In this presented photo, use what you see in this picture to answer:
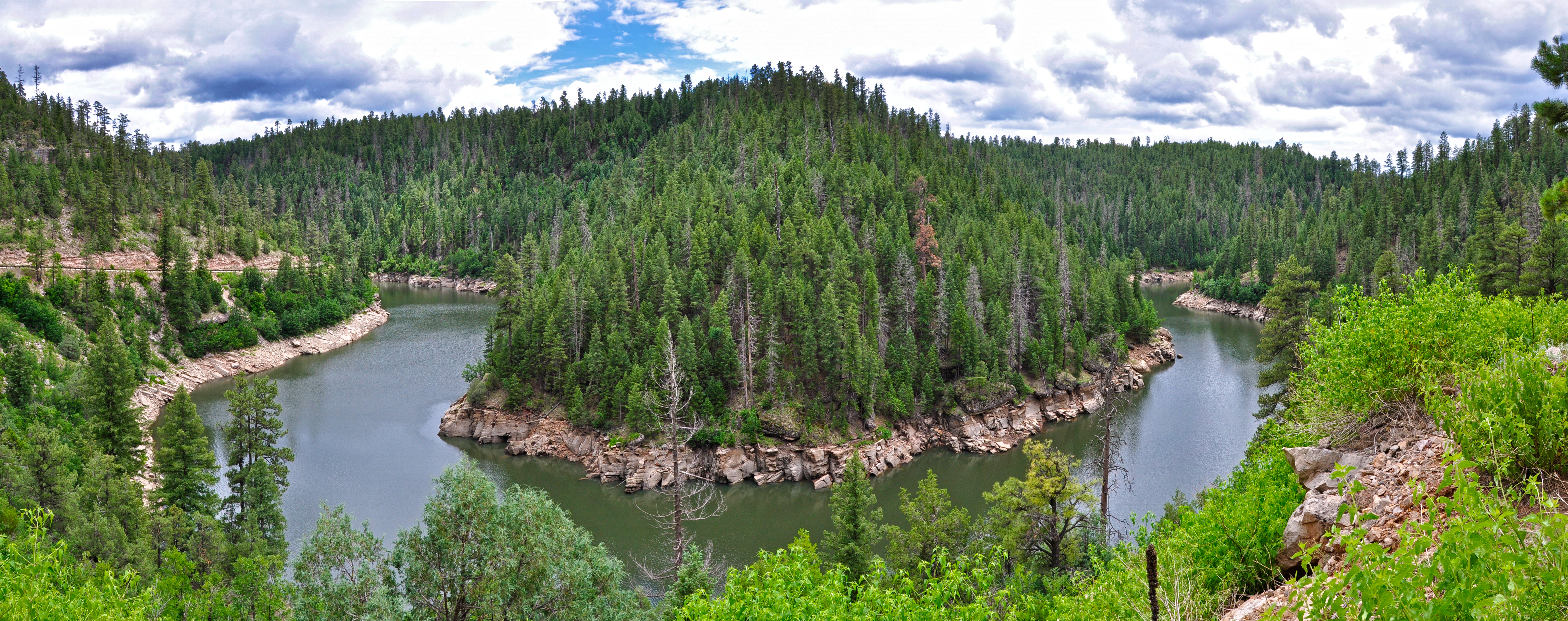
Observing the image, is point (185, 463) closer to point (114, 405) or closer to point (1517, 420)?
point (114, 405)

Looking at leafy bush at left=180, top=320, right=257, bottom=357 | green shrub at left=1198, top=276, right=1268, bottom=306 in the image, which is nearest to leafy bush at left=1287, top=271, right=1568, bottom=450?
leafy bush at left=180, top=320, right=257, bottom=357

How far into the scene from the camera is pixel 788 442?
55312mm

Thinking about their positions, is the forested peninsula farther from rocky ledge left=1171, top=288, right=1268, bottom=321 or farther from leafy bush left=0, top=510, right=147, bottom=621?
rocky ledge left=1171, top=288, right=1268, bottom=321

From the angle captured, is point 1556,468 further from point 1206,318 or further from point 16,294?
point 1206,318

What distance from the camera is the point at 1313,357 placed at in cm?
1598

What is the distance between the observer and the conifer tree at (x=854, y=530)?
100 ft

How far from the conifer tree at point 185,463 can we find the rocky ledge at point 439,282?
111231 mm

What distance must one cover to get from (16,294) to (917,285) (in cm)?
7472

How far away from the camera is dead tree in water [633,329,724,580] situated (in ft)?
100

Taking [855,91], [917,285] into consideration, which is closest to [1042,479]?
[917,285]

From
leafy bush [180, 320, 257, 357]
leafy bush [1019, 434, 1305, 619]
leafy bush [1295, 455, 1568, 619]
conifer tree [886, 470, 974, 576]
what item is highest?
leafy bush [1295, 455, 1568, 619]

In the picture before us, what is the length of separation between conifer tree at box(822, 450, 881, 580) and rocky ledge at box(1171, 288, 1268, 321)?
319ft

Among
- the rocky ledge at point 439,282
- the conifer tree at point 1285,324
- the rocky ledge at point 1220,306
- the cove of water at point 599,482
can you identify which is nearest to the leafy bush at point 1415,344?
the cove of water at point 599,482

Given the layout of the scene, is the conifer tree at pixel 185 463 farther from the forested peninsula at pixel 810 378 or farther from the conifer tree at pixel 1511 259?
the conifer tree at pixel 1511 259
